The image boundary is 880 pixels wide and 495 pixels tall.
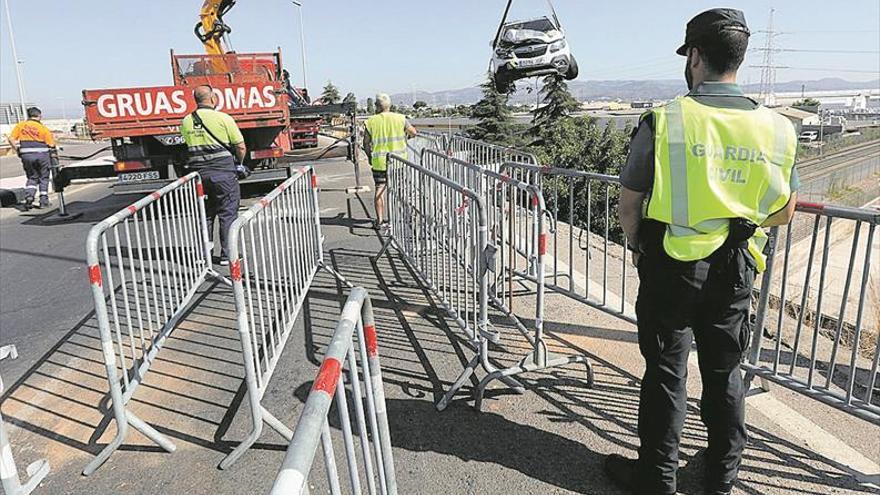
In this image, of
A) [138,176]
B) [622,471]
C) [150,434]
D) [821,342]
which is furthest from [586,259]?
[138,176]

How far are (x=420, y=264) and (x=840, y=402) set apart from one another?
3.57 meters

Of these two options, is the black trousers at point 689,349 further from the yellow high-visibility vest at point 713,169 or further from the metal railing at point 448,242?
the metal railing at point 448,242

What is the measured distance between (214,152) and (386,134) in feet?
8.08

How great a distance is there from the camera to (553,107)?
36.1 metres

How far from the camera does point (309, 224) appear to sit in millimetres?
5926

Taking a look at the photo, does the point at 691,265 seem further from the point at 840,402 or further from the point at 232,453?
the point at 232,453

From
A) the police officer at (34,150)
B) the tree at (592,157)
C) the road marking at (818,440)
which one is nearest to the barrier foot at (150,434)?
the road marking at (818,440)

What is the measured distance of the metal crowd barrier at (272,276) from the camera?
3.18 metres

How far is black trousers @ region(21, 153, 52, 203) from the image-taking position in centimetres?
1056

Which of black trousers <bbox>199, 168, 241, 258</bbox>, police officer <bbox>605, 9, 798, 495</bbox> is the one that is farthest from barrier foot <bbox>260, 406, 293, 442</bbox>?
black trousers <bbox>199, 168, 241, 258</bbox>

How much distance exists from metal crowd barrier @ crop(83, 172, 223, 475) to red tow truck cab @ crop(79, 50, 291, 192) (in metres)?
1.90

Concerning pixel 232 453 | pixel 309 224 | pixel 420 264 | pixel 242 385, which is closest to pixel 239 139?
pixel 309 224

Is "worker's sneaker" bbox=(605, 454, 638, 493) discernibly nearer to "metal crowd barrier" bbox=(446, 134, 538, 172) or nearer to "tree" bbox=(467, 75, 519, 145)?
"metal crowd barrier" bbox=(446, 134, 538, 172)

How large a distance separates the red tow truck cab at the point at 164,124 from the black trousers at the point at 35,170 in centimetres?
123
